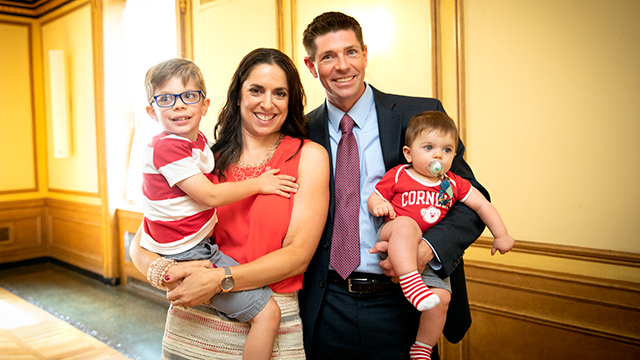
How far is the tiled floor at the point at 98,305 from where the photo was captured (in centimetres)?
407

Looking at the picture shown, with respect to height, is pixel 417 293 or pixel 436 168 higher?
pixel 436 168

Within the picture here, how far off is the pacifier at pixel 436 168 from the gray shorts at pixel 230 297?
726 millimetres

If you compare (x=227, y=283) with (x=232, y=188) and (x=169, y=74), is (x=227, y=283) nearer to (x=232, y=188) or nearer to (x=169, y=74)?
(x=232, y=188)

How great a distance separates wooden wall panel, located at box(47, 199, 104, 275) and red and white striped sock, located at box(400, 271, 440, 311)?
5502 millimetres

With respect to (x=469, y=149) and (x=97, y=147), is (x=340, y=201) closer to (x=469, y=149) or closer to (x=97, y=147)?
(x=469, y=149)

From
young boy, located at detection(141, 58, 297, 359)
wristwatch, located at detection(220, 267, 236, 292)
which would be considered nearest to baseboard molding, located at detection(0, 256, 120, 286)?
young boy, located at detection(141, 58, 297, 359)

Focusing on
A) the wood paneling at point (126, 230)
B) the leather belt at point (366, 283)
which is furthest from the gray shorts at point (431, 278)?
the wood paneling at point (126, 230)

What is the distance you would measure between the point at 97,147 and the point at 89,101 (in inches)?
27.0

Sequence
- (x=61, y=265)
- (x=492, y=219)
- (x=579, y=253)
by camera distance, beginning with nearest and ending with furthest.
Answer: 1. (x=492, y=219)
2. (x=579, y=253)
3. (x=61, y=265)

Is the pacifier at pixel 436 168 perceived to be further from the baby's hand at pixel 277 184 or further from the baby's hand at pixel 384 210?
the baby's hand at pixel 277 184

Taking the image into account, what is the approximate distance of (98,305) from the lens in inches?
197

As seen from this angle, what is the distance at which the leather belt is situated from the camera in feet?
5.53

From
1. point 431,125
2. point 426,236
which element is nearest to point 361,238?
point 426,236

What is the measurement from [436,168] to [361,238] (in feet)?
1.31
